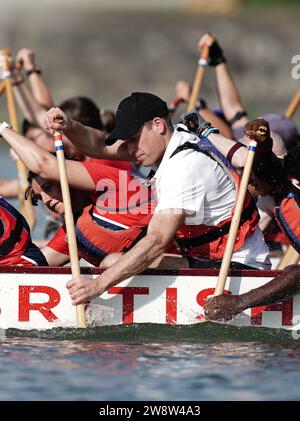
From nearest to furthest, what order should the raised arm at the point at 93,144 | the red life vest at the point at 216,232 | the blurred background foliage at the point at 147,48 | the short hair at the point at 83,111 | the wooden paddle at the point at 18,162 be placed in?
the red life vest at the point at 216,232, the raised arm at the point at 93,144, the short hair at the point at 83,111, the wooden paddle at the point at 18,162, the blurred background foliage at the point at 147,48

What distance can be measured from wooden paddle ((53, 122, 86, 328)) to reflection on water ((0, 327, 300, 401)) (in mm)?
182

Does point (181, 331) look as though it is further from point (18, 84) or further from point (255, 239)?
point (18, 84)

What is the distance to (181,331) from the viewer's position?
27.6ft

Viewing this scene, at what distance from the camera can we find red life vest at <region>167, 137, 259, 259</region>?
8336 mm

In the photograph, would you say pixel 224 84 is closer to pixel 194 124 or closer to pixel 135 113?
pixel 194 124

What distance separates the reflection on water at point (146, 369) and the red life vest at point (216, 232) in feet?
1.86

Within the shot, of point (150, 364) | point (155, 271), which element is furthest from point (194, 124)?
point (150, 364)

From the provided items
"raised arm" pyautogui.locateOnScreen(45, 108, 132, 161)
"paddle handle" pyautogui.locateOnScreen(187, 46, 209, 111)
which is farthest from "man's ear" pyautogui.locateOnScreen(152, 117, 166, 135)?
"paddle handle" pyautogui.locateOnScreen(187, 46, 209, 111)

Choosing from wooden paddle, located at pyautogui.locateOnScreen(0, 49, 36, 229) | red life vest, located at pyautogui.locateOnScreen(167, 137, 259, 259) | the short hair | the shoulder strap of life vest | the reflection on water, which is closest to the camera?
the reflection on water

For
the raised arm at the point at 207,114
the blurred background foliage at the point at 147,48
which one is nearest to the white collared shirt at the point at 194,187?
the raised arm at the point at 207,114

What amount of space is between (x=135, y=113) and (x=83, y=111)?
2172mm

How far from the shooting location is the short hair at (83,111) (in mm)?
10188

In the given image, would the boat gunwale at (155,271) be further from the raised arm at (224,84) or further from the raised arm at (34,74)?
the raised arm at (34,74)

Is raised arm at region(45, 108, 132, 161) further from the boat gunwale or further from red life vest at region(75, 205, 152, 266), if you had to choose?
the boat gunwale
